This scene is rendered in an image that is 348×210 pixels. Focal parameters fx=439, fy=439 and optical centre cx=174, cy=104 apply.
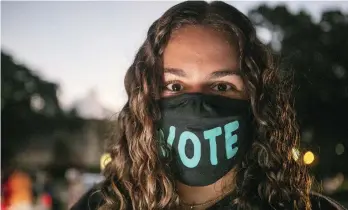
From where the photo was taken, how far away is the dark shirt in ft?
5.45

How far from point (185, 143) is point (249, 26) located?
541 mm

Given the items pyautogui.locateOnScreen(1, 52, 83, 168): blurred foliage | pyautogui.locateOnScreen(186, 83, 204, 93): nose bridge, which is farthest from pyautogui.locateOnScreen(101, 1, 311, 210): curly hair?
pyautogui.locateOnScreen(1, 52, 83, 168): blurred foliage

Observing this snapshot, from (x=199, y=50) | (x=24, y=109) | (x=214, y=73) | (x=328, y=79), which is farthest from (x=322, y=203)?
(x=24, y=109)

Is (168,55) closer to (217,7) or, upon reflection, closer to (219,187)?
(217,7)

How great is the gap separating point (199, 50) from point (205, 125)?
0.95ft

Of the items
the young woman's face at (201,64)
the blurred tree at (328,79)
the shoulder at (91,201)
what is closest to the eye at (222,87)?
the young woman's face at (201,64)

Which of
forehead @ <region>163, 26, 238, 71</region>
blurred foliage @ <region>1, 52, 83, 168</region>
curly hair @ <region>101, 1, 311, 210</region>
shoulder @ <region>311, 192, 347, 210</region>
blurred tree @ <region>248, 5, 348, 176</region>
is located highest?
forehead @ <region>163, 26, 238, 71</region>

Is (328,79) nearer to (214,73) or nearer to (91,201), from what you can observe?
(214,73)

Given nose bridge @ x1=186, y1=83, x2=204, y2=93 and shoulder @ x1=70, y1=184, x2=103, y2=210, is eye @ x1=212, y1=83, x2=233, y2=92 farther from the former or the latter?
shoulder @ x1=70, y1=184, x2=103, y2=210

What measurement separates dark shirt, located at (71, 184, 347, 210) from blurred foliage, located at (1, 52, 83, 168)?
691 centimetres

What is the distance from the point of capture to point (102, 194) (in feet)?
5.82

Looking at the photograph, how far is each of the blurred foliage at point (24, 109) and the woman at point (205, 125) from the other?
282 inches

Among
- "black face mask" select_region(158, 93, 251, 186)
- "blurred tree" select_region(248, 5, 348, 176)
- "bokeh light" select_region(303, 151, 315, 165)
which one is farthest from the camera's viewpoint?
"blurred tree" select_region(248, 5, 348, 176)

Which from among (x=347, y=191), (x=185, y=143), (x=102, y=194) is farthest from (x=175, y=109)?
(x=347, y=191)
